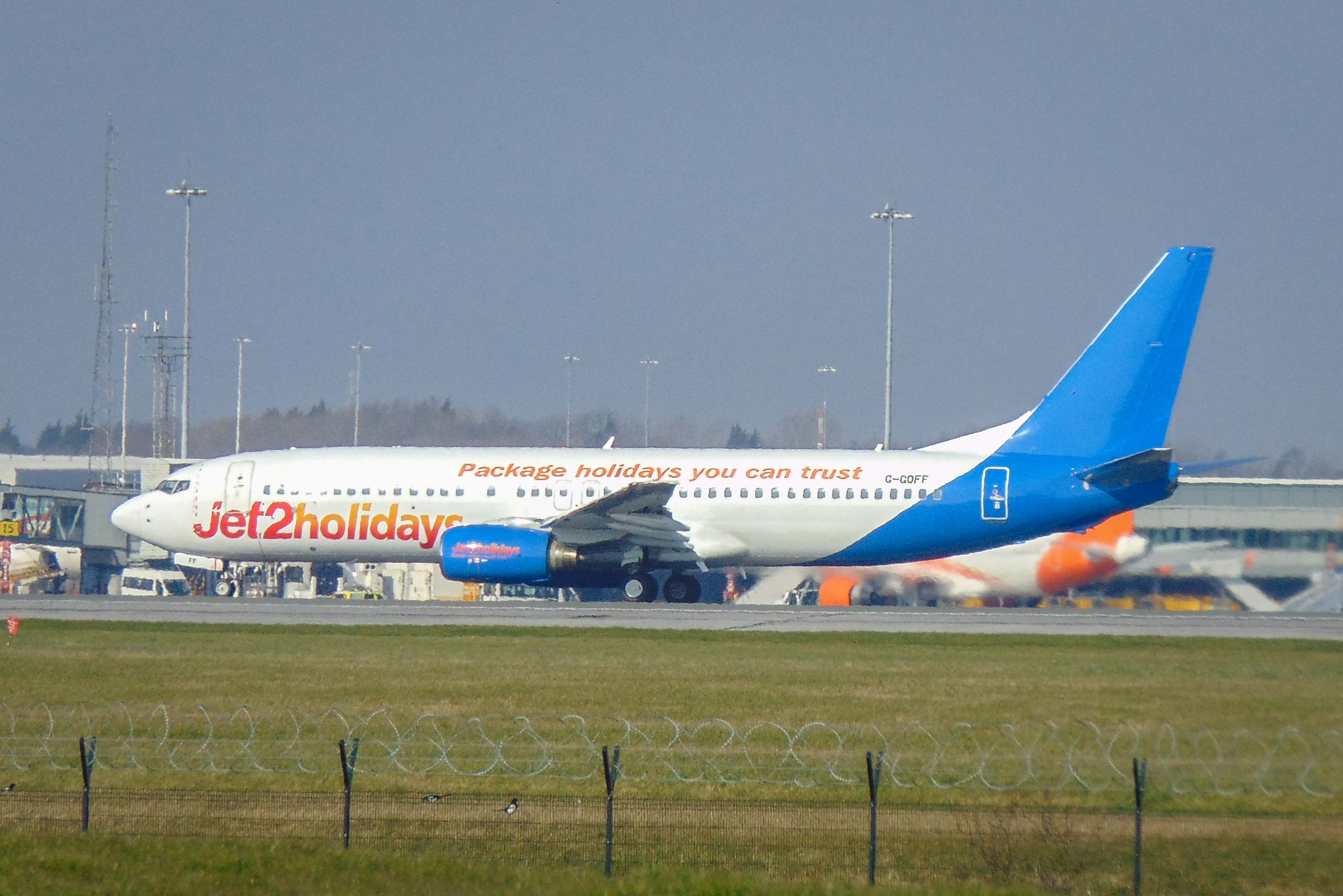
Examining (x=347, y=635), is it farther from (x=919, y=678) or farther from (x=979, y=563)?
(x=979, y=563)

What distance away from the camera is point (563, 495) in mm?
40375

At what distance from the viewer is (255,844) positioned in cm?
1208

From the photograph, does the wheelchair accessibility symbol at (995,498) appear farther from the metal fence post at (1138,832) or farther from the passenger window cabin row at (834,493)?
Result: the metal fence post at (1138,832)

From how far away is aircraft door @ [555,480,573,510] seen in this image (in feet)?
132

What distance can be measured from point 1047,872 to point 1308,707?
27.1 feet

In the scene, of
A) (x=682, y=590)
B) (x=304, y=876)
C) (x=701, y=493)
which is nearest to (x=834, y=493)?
(x=701, y=493)

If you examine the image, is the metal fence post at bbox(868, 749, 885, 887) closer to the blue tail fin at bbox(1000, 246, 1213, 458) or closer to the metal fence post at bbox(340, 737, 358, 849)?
the metal fence post at bbox(340, 737, 358, 849)

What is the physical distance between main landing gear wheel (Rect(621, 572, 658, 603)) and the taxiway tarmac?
2.41 feet

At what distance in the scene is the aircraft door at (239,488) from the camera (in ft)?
136

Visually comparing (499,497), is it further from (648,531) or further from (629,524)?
(648,531)

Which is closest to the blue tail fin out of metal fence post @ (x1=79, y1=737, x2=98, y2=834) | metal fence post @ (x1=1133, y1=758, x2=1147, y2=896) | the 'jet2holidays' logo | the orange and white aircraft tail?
the orange and white aircraft tail

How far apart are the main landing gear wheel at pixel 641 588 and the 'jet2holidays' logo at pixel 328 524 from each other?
4.94m

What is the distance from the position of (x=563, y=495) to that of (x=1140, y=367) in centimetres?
1552

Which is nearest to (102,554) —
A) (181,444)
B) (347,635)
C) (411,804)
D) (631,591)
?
(181,444)
